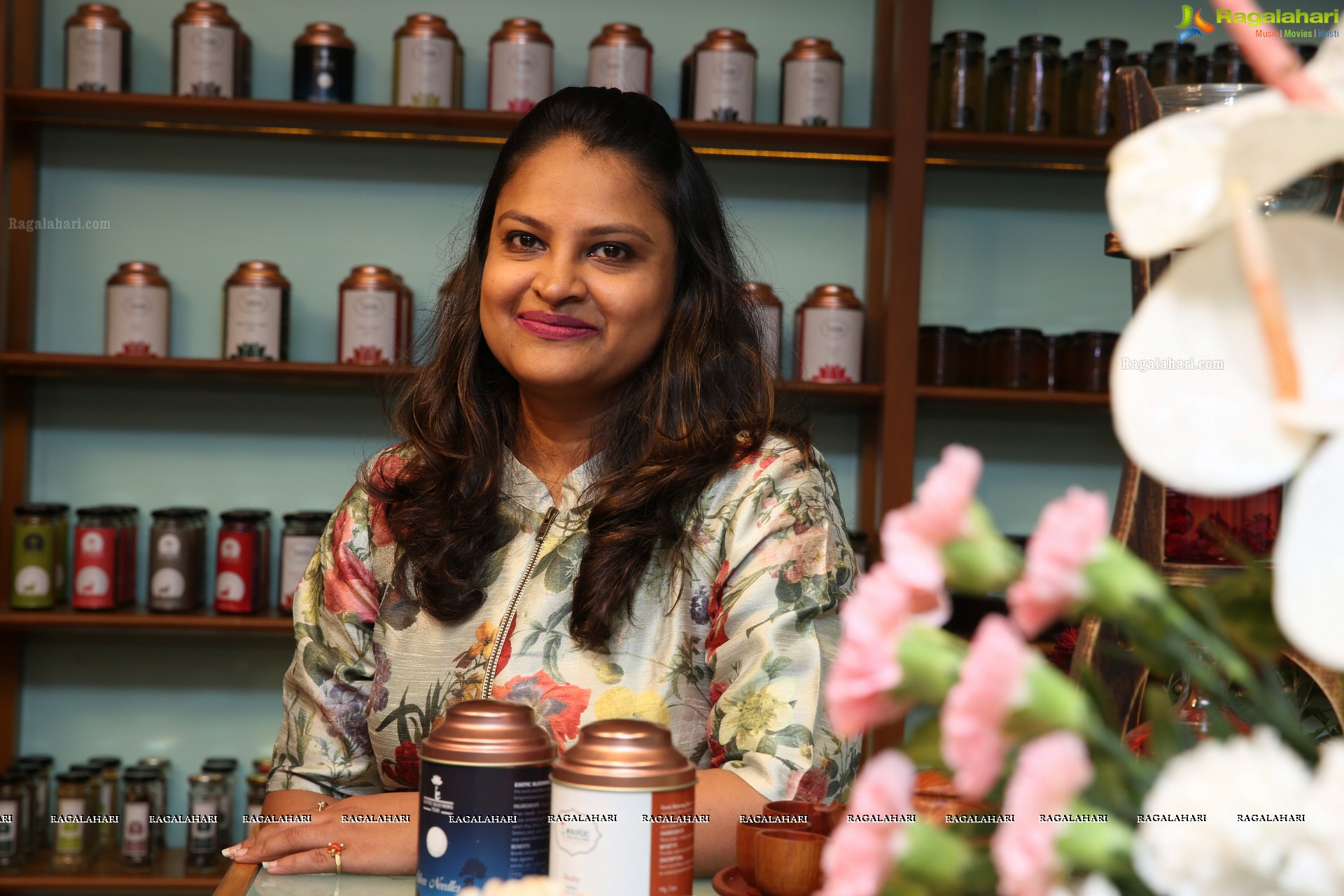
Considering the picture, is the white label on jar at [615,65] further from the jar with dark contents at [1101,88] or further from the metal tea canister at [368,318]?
the jar with dark contents at [1101,88]

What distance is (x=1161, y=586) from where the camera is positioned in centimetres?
34

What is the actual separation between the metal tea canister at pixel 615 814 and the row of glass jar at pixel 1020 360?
6.34ft

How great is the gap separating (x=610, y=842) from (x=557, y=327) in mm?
784

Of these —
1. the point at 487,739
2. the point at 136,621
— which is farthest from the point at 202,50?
the point at 487,739

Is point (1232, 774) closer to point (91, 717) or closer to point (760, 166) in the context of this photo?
point (760, 166)

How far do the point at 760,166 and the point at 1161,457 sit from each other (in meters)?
2.35

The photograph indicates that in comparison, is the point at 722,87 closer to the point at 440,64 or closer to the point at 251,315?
the point at 440,64

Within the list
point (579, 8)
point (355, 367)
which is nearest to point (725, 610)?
point (355, 367)

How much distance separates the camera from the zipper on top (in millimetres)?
1150

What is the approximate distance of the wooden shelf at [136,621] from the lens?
2.24 meters

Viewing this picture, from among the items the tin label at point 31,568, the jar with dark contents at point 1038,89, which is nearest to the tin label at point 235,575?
the tin label at point 31,568

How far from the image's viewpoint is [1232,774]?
11.0 inches

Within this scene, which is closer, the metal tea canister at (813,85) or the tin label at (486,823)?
the tin label at (486,823)

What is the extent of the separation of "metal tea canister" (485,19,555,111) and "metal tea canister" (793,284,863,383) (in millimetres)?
642
